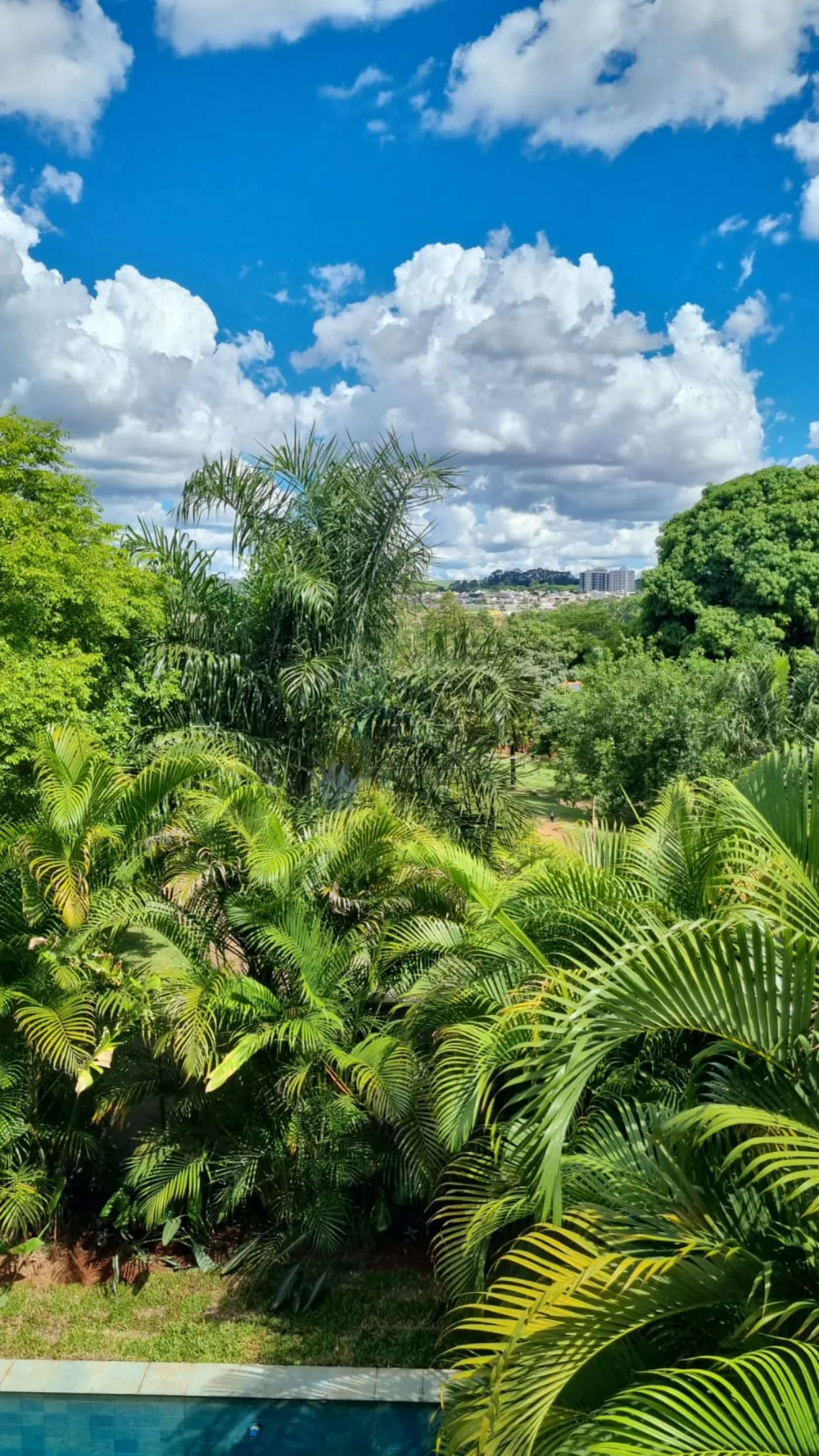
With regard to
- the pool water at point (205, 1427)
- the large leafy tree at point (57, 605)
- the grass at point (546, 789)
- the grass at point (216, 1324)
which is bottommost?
the pool water at point (205, 1427)

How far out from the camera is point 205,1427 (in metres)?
4.79

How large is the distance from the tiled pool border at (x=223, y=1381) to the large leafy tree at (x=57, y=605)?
3.78 meters

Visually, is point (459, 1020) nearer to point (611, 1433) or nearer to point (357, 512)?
point (611, 1433)

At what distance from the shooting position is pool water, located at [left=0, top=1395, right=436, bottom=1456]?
183 inches

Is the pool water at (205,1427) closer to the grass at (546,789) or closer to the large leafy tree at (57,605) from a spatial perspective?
the large leafy tree at (57,605)

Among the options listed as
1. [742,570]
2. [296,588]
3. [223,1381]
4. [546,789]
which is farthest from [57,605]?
[742,570]

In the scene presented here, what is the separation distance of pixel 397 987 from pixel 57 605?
4219 mm

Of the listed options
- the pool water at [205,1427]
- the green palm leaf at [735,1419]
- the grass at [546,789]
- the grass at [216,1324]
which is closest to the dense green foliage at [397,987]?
the green palm leaf at [735,1419]

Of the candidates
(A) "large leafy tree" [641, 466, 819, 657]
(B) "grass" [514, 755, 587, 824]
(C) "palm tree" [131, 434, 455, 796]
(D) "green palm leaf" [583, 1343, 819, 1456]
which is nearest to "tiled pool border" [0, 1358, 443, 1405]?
(D) "green palm leaf" [583, 1343, 819, 1456]

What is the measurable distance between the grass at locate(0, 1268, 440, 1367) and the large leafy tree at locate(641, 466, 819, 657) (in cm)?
1886

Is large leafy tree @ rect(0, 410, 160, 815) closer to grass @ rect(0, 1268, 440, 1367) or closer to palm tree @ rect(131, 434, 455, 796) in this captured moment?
palm tree @ rect(131, 434, 455, 796)

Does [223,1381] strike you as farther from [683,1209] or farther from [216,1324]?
[683,1209]

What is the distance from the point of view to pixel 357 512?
917cm

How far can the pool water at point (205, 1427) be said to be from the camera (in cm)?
465
